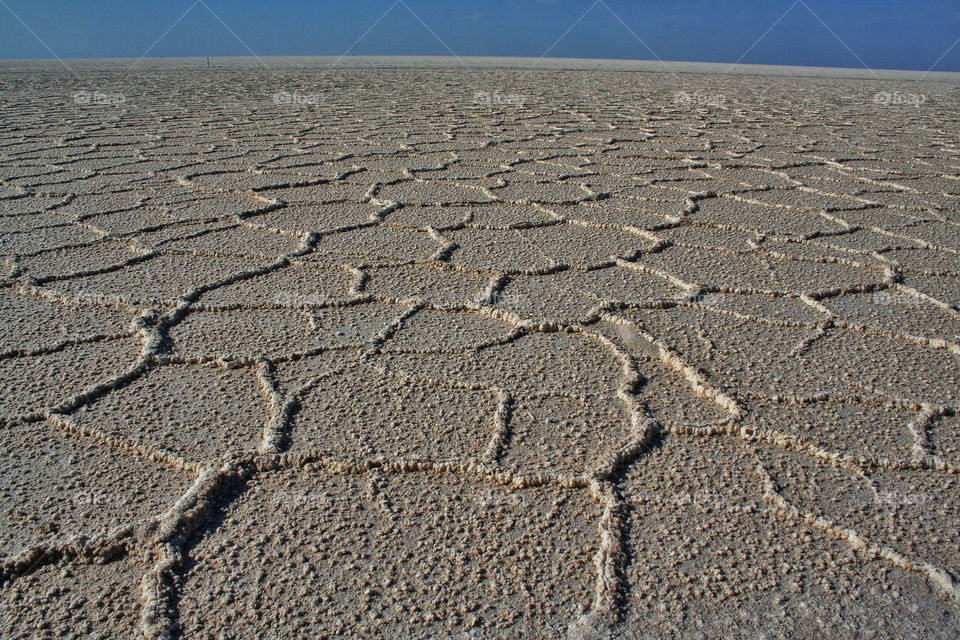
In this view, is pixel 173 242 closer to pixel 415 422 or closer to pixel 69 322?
pixel 69 322

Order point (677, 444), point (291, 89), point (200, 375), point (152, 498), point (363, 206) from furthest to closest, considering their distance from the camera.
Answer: point (291, 89) → point (363, 206) → point (200, 375) → point (677, 444) → point (152, 498)

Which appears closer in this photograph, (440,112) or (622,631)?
(622,631)

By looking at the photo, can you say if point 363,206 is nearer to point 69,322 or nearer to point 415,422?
A: point 69,322

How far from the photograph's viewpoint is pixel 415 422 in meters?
1.27

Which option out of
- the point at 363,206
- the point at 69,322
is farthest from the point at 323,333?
the point at 363,206

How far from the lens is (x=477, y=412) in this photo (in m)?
1.31

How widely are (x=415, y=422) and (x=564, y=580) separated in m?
0.43

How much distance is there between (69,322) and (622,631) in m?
1.39

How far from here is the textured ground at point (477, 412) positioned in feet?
2.97

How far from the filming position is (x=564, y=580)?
0.93 m

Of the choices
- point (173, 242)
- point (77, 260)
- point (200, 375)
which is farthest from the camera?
point (173, 242)

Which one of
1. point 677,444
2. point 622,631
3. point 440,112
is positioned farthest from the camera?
point 440,112

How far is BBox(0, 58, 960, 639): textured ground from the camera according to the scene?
91 cm

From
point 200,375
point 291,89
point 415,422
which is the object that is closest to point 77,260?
point 200,375
